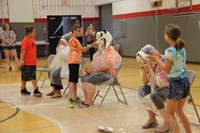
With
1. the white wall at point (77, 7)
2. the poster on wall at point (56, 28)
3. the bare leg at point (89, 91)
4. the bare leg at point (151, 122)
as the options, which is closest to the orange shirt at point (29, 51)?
the bare leg at point (89, 91)

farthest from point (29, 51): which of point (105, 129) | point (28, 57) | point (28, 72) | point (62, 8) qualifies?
point (62, 8)

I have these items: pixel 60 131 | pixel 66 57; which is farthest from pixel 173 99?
pixel 66 57

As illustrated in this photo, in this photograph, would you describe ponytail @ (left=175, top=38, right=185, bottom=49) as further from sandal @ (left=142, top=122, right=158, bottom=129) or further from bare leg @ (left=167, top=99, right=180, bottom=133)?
sandal @ (left=142, top=122, right=158, bottom=129)

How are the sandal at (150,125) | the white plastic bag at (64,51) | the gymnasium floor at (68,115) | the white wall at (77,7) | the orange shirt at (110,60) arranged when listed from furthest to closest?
the white wall at (77,7), the white plastic bag at (64,51), the orange shirt at (110,60), the gymnasium floor at (68,115), the sandal at (150,125)

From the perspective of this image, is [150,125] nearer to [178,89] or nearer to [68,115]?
[178,89]

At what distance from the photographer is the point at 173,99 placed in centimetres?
354

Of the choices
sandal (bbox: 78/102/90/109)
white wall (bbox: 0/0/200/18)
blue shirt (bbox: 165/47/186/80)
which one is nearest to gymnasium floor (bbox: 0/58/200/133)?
sandal (bbox: 78/102/90/109)

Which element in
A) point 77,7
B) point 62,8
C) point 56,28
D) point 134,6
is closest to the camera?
point 134,6

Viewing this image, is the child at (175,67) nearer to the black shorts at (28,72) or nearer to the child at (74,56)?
the child at (74,56)

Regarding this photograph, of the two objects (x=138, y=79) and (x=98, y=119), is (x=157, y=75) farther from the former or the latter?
(x=138, y=79)

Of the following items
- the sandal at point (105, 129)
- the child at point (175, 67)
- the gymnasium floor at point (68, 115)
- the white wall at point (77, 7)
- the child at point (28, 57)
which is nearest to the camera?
the child at point (175, 67)

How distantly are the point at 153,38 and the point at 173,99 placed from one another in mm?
10412

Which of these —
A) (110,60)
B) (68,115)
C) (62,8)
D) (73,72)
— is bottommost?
(68,115)

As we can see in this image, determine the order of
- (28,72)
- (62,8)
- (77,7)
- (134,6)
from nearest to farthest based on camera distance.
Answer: (28,72), (134,6), (62,8), (77,7)
